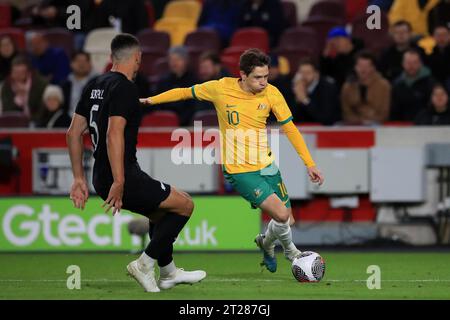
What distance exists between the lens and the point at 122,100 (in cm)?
834

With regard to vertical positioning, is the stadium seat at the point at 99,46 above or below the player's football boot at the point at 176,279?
above

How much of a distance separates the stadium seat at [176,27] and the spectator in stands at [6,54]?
2.57 metres

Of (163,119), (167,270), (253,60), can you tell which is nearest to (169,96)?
(253,60)

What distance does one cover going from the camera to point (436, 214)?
14.1 m

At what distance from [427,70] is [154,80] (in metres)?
3.98

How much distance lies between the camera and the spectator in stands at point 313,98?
1447cm

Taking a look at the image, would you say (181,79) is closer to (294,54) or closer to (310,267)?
(294,54)

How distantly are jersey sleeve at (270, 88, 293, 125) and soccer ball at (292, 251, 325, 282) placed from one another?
115 centimetres

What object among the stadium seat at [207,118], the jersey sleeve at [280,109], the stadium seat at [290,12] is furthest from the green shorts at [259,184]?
the stadium seat at [290,12]

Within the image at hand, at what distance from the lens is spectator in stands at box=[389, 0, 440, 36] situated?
54.6ft

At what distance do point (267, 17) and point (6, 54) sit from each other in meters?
3.97

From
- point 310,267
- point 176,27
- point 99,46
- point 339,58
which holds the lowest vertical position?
point 310,267

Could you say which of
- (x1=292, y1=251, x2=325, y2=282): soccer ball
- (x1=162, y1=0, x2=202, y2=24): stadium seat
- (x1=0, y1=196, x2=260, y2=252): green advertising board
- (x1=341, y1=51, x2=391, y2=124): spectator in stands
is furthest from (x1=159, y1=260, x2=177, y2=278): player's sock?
(x1=162, y1=0, x2=202, y2=24): stadium seat

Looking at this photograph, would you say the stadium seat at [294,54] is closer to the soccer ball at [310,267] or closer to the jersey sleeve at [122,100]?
the soccer ball at [310,267]
